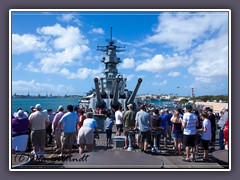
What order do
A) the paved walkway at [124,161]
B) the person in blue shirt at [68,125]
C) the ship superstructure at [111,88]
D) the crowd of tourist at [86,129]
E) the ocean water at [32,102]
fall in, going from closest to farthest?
1. the paved walkway at [124,161]
2. the ocean water at [32,102]
3. the crowd of tourist at [86,129]
4. the person in blue shirt at [68,125]
5. the ship superstructure at [111,88]

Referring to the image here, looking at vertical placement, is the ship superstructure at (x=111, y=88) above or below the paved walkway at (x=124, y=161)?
above

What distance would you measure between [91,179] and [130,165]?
2.77ft

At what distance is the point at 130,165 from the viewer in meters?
5.25

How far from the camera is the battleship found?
15.9m

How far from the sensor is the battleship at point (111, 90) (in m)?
15.9

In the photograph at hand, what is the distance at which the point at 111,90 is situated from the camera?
18922 mm

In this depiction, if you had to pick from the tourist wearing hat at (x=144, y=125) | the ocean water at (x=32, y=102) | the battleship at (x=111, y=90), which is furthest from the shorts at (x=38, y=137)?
the battleship at (x=111, y=90)

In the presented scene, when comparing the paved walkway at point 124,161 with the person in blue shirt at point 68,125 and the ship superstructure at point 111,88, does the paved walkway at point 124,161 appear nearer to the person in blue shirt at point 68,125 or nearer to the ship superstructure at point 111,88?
the person in blue shirt at point 68,125

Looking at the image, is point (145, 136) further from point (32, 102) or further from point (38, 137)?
point (32, 102)

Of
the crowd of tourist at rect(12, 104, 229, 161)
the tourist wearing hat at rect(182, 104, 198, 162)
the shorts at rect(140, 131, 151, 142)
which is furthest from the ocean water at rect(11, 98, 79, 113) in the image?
the tourist wearing hat at rect(182, 104, 198, 162)

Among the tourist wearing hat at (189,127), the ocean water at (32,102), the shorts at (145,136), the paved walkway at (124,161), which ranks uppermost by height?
the ocean water at (32,102)

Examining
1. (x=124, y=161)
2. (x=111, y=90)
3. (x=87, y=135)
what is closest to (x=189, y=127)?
Result: (x=124, y=161)
